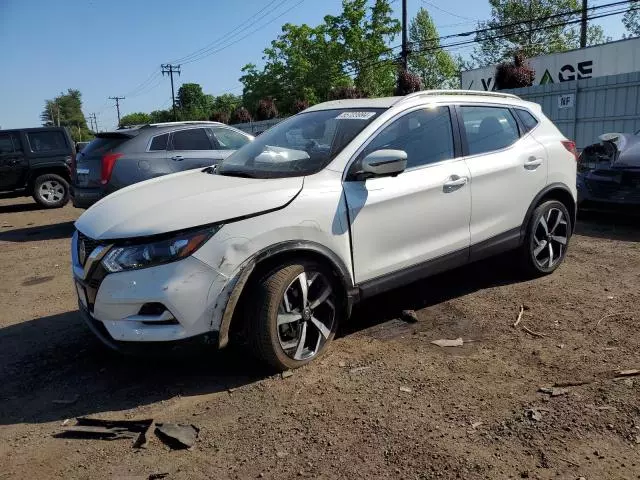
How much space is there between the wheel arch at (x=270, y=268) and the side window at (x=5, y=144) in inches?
443

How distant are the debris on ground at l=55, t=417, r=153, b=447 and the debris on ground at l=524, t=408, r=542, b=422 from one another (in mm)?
2018

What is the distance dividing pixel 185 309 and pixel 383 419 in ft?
4.08

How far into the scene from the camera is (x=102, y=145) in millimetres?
8594

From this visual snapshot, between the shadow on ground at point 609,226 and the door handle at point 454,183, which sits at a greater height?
the door handle at point 454,183

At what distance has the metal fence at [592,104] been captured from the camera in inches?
475

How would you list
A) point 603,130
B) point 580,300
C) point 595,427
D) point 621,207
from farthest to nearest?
1. point 603,130
2. point 621,207
3. point 580,300
4. point 595,427

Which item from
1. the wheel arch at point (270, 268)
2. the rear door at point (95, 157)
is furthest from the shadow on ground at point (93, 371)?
the rear door at point (95, 157)

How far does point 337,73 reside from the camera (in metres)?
48.5

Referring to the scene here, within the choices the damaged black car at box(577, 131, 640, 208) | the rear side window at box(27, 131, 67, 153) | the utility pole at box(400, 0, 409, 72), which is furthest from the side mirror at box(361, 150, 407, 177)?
the utility pole at box(400, 0, 409, 72)

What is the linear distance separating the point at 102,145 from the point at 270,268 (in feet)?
20.9

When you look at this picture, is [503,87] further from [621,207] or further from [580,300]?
[580,300]

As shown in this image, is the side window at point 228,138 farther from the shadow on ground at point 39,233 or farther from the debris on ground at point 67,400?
the debris on ground at point 67,400

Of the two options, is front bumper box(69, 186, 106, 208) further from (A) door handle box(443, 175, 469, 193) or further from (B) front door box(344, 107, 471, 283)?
(A) door handle box(443, 175, 469, 193)

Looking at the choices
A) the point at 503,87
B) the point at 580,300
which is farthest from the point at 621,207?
the point at 503,87
